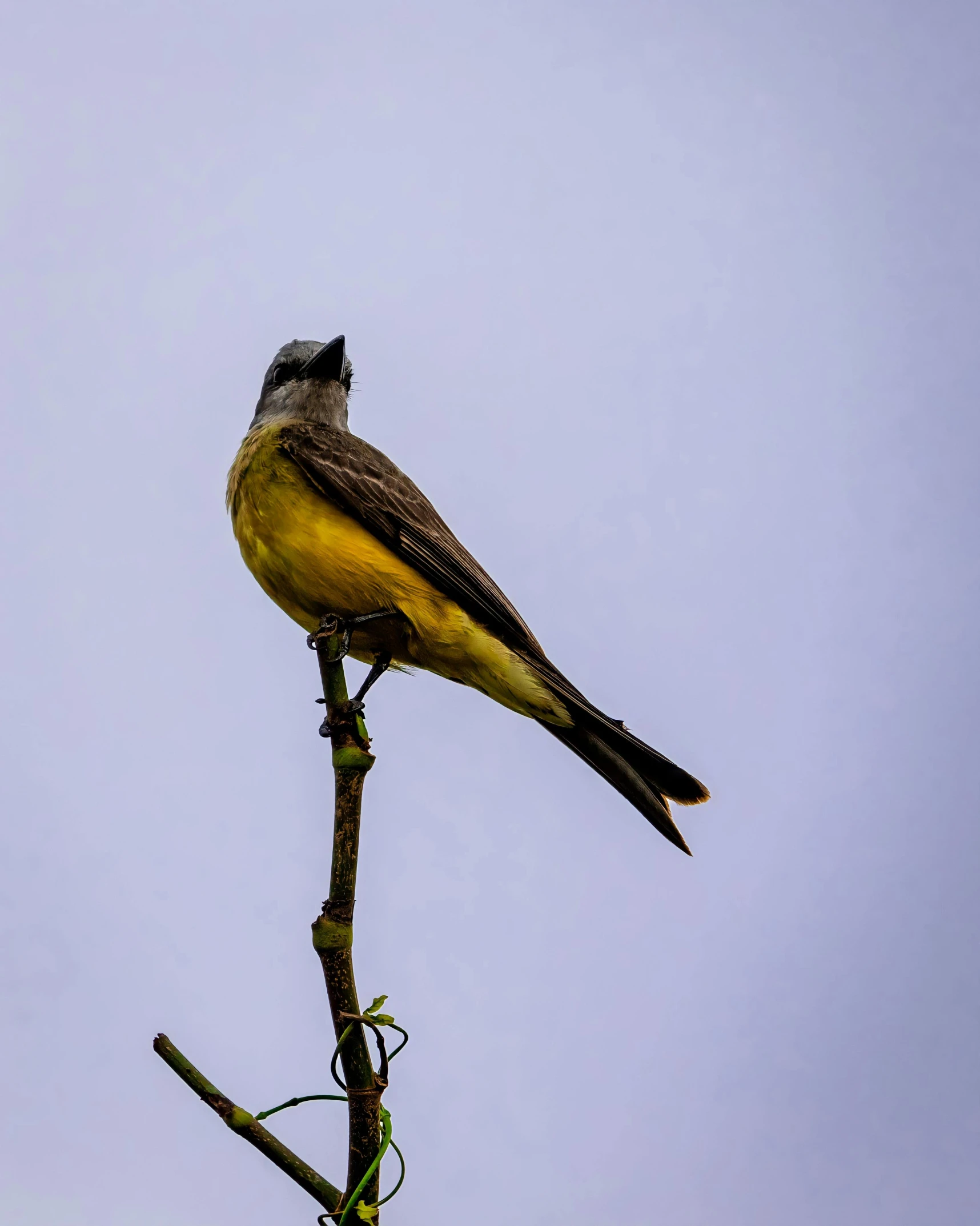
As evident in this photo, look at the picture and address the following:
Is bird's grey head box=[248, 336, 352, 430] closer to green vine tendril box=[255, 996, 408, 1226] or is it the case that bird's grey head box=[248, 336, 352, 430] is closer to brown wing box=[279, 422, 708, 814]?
brown wing box=[279, 422, 708, 814]

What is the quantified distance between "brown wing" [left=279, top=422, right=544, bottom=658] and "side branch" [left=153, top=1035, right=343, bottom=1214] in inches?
103

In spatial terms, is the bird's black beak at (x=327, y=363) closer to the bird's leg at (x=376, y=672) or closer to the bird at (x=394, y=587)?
the bird at (x=394, y=587)

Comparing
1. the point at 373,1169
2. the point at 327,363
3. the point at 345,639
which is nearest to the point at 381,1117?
the point at 373,1169

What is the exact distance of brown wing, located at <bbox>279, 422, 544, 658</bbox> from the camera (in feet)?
16.9

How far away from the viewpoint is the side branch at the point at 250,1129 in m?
2.90

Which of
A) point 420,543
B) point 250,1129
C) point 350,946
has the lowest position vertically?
point 250,1129

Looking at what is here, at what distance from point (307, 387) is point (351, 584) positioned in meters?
1.86

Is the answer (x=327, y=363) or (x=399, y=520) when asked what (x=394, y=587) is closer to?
(x=399, y=520)

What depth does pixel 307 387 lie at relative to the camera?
6.48 m

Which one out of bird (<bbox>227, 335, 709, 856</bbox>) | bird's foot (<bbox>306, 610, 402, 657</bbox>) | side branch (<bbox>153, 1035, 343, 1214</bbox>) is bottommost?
side branch (<bbox>153, 1035, 343, 1214</bbox>)

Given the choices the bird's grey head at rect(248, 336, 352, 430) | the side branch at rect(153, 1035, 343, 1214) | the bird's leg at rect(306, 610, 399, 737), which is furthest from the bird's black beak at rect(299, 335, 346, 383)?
the side branch at rect(153, 1035, 343, 1214)

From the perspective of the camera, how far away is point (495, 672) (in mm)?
5301

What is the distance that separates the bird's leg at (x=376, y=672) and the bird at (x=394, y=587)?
11 millimetres

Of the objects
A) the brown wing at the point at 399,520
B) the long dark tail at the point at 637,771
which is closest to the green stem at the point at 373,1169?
the long dark tail at the point at 637,771
